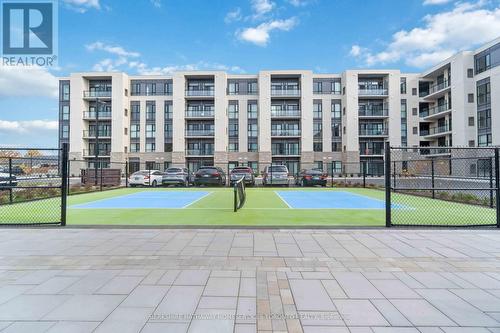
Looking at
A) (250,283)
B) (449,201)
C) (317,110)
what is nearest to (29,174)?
(250,283)

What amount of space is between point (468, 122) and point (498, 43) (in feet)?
32.3

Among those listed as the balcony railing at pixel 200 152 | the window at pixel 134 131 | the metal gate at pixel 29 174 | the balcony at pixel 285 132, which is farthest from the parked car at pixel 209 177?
the window at pixel 134 131

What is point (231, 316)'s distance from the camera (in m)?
3.46

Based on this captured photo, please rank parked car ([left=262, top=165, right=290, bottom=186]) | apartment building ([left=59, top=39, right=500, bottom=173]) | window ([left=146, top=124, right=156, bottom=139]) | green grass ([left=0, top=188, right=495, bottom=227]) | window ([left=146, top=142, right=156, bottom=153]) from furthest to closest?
window ([left=146, top=124, right=156, bottom=139]) < window ([left=146, top=142, right=156, bottom=153]) < apartment building ([left=59, top=39, right=500, bottom=173]) < parked car ([left=262, top=165, right=290, bottom=186]) < green grass ([left=0, top=188, right=495, bottom=227])

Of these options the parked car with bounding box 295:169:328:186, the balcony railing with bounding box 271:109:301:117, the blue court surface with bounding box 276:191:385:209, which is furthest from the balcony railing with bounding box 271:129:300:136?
the blue court surface with bounding box 276:191:385:209

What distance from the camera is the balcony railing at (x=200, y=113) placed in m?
48.6

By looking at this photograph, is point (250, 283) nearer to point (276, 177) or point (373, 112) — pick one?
point (276, 177)

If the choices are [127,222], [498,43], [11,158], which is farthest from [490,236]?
[498,43]

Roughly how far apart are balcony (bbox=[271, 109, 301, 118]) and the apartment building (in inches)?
6.2

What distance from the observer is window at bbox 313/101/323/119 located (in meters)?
50.8

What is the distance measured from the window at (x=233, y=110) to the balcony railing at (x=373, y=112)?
65.3 feet

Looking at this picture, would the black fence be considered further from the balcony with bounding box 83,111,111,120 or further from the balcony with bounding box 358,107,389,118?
the balcony with bounding box 83,111,111,120

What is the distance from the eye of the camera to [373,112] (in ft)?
162

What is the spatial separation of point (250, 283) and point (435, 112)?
53.5m
